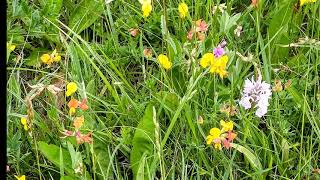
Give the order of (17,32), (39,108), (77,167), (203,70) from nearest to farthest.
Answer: (77,167), (203,70), (39,108), (17,32)

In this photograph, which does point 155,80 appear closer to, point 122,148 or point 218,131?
point 122,148

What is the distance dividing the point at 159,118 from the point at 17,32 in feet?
2.11

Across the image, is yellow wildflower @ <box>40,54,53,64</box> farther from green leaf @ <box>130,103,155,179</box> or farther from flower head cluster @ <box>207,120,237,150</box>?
flower head cluster @ <box>207,120,237,150</box>

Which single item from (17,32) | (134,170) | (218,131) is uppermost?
(17,32)

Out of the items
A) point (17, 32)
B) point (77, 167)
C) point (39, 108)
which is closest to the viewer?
point (77, 167)

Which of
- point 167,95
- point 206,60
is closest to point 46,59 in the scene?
point 167,95

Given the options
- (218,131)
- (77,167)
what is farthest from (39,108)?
(218,131)

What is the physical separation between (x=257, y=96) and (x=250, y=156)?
172mm

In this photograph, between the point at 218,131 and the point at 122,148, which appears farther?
the point at 122,148

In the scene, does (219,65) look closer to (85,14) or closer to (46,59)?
(46,59)

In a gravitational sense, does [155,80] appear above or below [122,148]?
above

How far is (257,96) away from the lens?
1813 mm

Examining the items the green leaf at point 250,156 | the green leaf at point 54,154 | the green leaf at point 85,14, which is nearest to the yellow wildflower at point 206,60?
the green leaf at point 250,156

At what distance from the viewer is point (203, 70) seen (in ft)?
6.52
